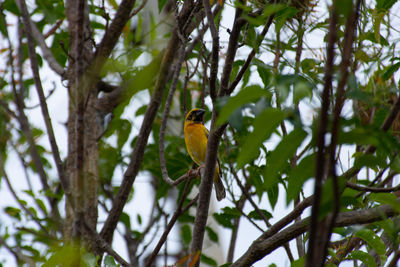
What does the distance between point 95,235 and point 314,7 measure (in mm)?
1734

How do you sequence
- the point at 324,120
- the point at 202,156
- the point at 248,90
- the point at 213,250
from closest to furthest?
the point at 324,120 → the point at 248,90 → the point at 202,156 → the point at 213,250

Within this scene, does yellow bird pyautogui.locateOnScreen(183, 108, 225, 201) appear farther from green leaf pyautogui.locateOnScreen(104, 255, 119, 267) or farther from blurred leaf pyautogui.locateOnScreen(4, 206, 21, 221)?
green leaf pyautogui.locateOnScreen(104, 255, 119, 267)

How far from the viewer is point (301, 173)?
1.16m

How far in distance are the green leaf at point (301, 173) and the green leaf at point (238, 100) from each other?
0.64 feet

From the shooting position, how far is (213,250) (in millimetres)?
6371

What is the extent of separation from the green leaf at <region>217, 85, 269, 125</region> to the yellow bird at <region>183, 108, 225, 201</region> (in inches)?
148

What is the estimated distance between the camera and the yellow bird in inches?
202

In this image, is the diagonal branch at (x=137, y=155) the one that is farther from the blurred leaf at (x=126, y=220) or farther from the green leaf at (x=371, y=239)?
Answer: the green leaf at (x=371, y=239)

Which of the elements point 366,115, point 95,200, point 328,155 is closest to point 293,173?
point 328,155

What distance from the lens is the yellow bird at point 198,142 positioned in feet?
16.8

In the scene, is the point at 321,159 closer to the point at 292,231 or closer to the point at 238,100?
the point at 238,100

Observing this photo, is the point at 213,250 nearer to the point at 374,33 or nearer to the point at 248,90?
the point at 374,33

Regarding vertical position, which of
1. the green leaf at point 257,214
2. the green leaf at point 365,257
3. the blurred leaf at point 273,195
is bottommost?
the green leaf at point 365,257

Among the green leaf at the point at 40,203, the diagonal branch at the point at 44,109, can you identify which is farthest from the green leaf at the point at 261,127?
the green leaf at the point at 40,203
